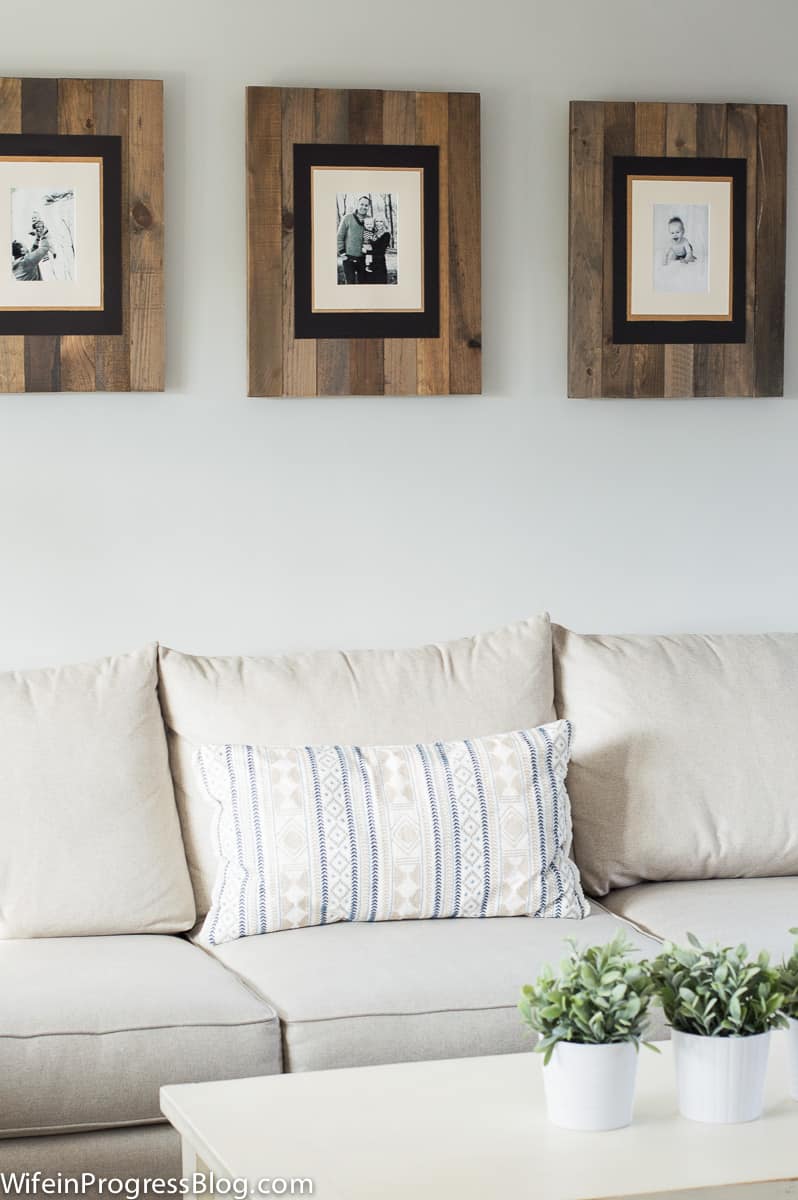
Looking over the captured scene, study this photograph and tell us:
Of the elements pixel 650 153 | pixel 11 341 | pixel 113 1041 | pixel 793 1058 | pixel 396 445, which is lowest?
pixel 113 1041

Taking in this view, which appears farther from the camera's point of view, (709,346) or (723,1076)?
(709,346)

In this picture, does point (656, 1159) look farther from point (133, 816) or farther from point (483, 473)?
point (483, 473)

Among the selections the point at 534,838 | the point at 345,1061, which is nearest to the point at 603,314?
the point at 534,838

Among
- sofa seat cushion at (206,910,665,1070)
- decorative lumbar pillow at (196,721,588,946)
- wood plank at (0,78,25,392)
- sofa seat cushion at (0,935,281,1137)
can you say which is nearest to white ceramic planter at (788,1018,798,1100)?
sofa seat cushion at (206,910,665,1070)

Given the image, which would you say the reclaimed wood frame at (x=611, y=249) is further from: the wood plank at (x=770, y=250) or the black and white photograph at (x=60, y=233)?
the black and white photograph at (x=60, y=233)

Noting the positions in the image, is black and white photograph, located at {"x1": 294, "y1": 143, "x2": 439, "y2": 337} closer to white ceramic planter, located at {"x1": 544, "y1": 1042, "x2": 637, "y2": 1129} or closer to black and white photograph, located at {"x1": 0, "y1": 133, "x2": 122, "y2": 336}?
black and white photograph, located at {"x1": 0, "y1": 133, "x2": 122, "y2": 336}

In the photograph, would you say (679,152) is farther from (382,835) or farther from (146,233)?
(382,835)

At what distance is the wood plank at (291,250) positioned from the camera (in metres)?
3.00

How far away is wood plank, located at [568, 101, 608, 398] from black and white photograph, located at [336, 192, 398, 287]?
0.38 m

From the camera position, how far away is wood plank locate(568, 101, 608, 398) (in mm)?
3115

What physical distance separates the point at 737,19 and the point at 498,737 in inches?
66.1

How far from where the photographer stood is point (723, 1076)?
162 cm

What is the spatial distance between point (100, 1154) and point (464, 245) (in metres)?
1.89

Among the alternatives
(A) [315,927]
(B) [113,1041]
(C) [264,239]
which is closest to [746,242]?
(C) [264,239]
